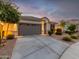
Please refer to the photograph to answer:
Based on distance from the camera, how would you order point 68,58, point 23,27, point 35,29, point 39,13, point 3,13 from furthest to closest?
point 39,13, point 35,29, point 23,27, point 3,13, point 68,58

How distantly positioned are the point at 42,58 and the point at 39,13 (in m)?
34.1

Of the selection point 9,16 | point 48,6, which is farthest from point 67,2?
point 9,16

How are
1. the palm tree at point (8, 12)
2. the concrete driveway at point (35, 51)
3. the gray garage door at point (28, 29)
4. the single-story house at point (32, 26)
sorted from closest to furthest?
the concrete driveway at point (35, 51)
the palm tree at point (8, 12)
the gray garage door at point (28, 29)
the single-story house at point (32, 26)

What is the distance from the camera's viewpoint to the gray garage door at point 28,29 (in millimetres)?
33125

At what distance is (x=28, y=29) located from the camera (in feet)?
118

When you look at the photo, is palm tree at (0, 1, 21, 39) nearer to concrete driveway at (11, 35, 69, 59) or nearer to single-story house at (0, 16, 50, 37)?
concrete driveway at (11, 35, 69, 59)

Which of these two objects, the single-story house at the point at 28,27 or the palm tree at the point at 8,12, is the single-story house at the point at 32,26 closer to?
the single-story house at the point at 28,27

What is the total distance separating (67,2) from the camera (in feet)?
132

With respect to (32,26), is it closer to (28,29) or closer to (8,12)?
(28,29)

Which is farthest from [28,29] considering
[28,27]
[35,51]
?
[35,51]

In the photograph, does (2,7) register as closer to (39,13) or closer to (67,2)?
(67,2)

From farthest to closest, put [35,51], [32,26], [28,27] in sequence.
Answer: [32,26]
[28,27]
[35,51]

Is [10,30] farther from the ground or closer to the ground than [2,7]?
closer to the ground

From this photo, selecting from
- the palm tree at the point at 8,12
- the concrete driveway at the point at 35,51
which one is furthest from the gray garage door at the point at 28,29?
the concrete driveway at the point at 35,51
